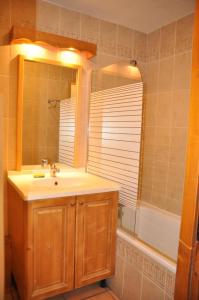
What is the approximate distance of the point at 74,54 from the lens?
2205mm

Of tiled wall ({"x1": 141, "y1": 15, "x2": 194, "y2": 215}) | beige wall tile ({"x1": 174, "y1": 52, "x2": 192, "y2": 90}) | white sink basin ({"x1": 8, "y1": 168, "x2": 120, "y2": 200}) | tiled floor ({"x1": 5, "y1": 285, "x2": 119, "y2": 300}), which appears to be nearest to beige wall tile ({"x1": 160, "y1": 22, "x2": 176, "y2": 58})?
tiled wall ({"x1": 141, "y1": 15, "x2": 194, "y2": 215})

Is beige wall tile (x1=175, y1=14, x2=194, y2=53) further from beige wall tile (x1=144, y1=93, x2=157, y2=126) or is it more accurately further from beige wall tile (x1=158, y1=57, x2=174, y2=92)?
beige wall tile (x1=144, y1=93, x2=157, y2=126)

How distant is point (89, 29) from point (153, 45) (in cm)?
74

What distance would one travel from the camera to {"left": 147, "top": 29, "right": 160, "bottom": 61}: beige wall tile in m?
2.48

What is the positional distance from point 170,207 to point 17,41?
2.06 m

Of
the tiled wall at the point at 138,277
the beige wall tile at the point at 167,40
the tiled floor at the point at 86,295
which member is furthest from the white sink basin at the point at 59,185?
the beige wall tile at the point at 167,40

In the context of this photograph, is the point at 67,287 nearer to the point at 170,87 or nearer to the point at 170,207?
the point at 170,207

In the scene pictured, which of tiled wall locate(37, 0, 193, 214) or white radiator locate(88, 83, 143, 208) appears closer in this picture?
white radiator locate(88, 83, 143, 208)

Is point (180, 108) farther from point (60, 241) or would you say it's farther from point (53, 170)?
point (60, 241)

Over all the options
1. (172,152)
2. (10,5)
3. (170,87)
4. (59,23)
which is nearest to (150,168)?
(172,152)

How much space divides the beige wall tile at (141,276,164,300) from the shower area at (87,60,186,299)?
0.02 meters

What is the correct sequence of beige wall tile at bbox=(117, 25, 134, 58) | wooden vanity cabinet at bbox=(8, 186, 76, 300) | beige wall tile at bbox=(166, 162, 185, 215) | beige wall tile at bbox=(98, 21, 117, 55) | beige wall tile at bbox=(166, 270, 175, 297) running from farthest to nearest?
beige wall tile at bbox=(117, 25, 134, 58) → beige wall tile at bbox=(98, 21, 117, 55) → beige wall tile at bbox=(166, 162, 185, 215) → wooden vanity cabinet at bbox=(8, 186, 76, 300) → beige wall tile at bbox=(166, 270, 175, 297)

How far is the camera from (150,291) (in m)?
1.54

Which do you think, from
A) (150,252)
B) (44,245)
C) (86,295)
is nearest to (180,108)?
(150,252)
